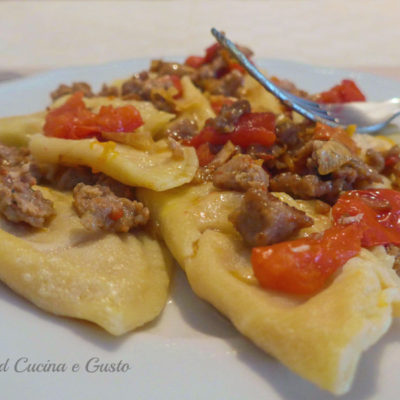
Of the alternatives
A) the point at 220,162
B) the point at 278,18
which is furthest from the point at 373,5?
the point at 220,162

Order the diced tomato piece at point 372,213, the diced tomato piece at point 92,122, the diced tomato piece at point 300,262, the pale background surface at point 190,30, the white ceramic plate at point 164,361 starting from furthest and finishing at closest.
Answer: the pale background surface at point 190,30 → the diced tomato piece at point 92,122 → the diced tomato piece at point 372,213 → the diced tomato piece at point 300,262 → the white ceramic plate at point 164,361

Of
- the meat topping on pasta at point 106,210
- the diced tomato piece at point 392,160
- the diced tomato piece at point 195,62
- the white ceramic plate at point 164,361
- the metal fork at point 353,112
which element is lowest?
the white ceramic plate at point 164,361

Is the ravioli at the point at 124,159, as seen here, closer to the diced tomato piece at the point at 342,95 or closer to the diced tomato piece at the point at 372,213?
the diced tomato piece at the point at 372,213

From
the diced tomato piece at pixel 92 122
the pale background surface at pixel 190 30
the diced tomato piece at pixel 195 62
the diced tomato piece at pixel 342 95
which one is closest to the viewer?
the diced tomato piece at pixel 92 122

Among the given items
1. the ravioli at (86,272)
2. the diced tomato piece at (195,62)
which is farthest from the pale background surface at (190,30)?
the ravioli at (86,272)

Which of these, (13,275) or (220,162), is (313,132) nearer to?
(220,162)

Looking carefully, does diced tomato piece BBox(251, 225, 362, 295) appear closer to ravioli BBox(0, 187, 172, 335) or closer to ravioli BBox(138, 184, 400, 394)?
ravioli BBox(138, 184, 400, 394)
